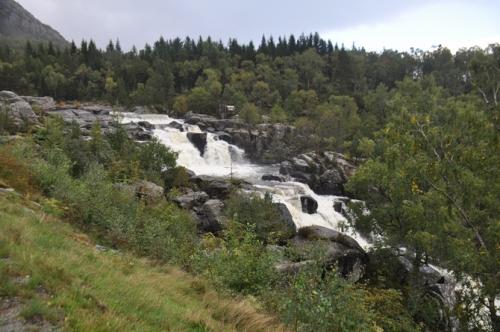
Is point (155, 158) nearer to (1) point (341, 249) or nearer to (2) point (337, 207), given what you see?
(2) point (337, 207)

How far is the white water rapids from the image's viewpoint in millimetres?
32094

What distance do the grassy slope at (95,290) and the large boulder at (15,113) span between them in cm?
2783

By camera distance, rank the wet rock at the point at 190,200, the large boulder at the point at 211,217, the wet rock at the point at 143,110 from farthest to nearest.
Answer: the wet rock at the point at 143,110 → the wet rock at the point at 190,200 → the large boulder at the point at 211,217

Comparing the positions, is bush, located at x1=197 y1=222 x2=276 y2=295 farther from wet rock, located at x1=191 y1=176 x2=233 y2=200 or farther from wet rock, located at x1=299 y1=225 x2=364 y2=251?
wet rock, located at x1=191 y1=176 x2=233 y2=200

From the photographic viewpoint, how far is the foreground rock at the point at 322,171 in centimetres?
4012

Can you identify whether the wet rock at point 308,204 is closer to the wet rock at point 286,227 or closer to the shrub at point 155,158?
the wet rock at point 286,227

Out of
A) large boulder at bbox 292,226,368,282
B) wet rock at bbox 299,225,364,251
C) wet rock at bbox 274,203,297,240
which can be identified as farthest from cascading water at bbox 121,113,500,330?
large boulder at bbox 292,226,368,282

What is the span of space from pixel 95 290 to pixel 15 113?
3467 centimetres

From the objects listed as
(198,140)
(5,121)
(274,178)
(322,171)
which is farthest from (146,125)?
(322,171)

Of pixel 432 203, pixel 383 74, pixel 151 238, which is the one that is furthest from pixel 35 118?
pixel 383 74

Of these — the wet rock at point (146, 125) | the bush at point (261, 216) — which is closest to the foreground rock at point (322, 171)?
the wet rock at point (146, 125)

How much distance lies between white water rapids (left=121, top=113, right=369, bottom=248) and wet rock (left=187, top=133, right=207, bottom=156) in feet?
1.39

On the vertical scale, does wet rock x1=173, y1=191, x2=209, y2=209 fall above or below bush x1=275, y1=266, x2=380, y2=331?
below

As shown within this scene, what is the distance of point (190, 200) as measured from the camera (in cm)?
2634
